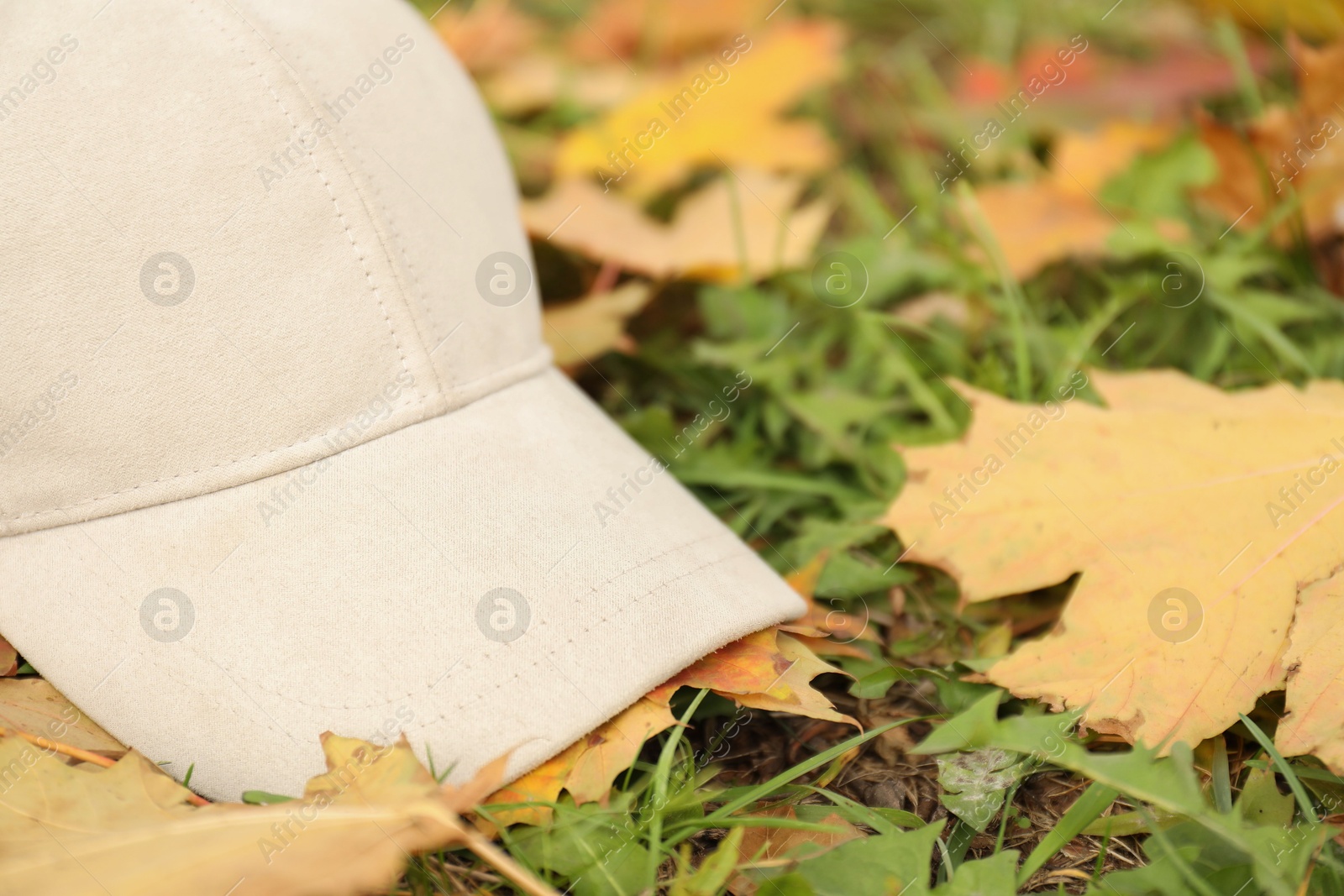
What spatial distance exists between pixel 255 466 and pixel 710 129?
122 cm

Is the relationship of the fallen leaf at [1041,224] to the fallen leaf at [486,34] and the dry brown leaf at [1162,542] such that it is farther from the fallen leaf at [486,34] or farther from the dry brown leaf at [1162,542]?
the fallen leaf at [486,34]

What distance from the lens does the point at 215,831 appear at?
745mm

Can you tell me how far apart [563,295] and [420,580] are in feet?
2.78

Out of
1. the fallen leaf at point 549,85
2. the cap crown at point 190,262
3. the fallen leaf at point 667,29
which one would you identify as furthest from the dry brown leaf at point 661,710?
the fallen leaf at point 667,29

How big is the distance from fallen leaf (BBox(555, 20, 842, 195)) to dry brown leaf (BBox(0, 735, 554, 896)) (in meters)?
1.27

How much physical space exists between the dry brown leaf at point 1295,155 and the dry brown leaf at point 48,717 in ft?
5.76

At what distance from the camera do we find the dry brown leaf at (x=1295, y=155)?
1536mm

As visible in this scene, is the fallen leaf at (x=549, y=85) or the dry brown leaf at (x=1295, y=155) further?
the fallen leaf at (x=549, y=85)

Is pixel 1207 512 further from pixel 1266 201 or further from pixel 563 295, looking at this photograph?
pixel 563 295

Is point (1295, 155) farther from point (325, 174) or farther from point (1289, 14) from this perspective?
point (325, 174)

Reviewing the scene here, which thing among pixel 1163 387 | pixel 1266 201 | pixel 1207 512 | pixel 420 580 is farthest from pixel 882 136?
pixel 420 580

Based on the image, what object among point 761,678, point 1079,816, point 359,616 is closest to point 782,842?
point 761,678

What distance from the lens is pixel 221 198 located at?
0.88 m

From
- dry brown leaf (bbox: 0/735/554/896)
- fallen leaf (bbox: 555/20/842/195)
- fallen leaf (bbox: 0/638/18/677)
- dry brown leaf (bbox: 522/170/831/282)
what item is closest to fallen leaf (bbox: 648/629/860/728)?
dry brown leaf (bbox: 0/735/554/896)
